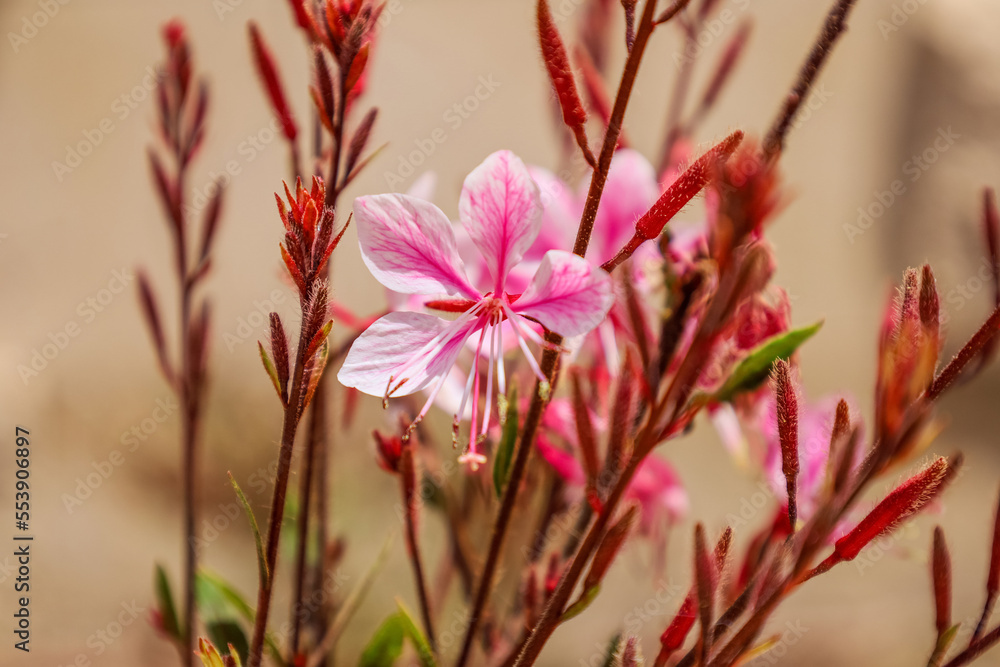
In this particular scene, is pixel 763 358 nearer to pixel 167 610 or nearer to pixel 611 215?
pixel 611 215

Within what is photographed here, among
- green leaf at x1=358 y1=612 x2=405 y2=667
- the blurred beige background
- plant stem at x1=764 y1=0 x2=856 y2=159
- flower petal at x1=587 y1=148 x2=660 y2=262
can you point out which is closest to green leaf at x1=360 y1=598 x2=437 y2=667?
green leaf at x1=358 y1=612 x2=405 y2=667

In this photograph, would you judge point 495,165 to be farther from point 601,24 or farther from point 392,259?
point 601,24

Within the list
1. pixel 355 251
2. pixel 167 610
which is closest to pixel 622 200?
pixel 167 610

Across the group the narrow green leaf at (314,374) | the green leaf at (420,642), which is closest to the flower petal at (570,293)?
the narrow green leaf at (314,374)

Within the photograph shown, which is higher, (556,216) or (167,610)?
(556,216)

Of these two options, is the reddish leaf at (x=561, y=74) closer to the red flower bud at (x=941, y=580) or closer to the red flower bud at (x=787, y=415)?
the red flower bud at (x=787, y=415)

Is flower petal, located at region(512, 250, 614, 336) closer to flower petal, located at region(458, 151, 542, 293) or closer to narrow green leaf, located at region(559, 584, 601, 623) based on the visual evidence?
flower petal, located at region(458, 151, 542, 293)

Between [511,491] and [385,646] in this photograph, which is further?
[385,646]

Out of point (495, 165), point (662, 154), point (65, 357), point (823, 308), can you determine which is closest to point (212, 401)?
point (65, 357)
